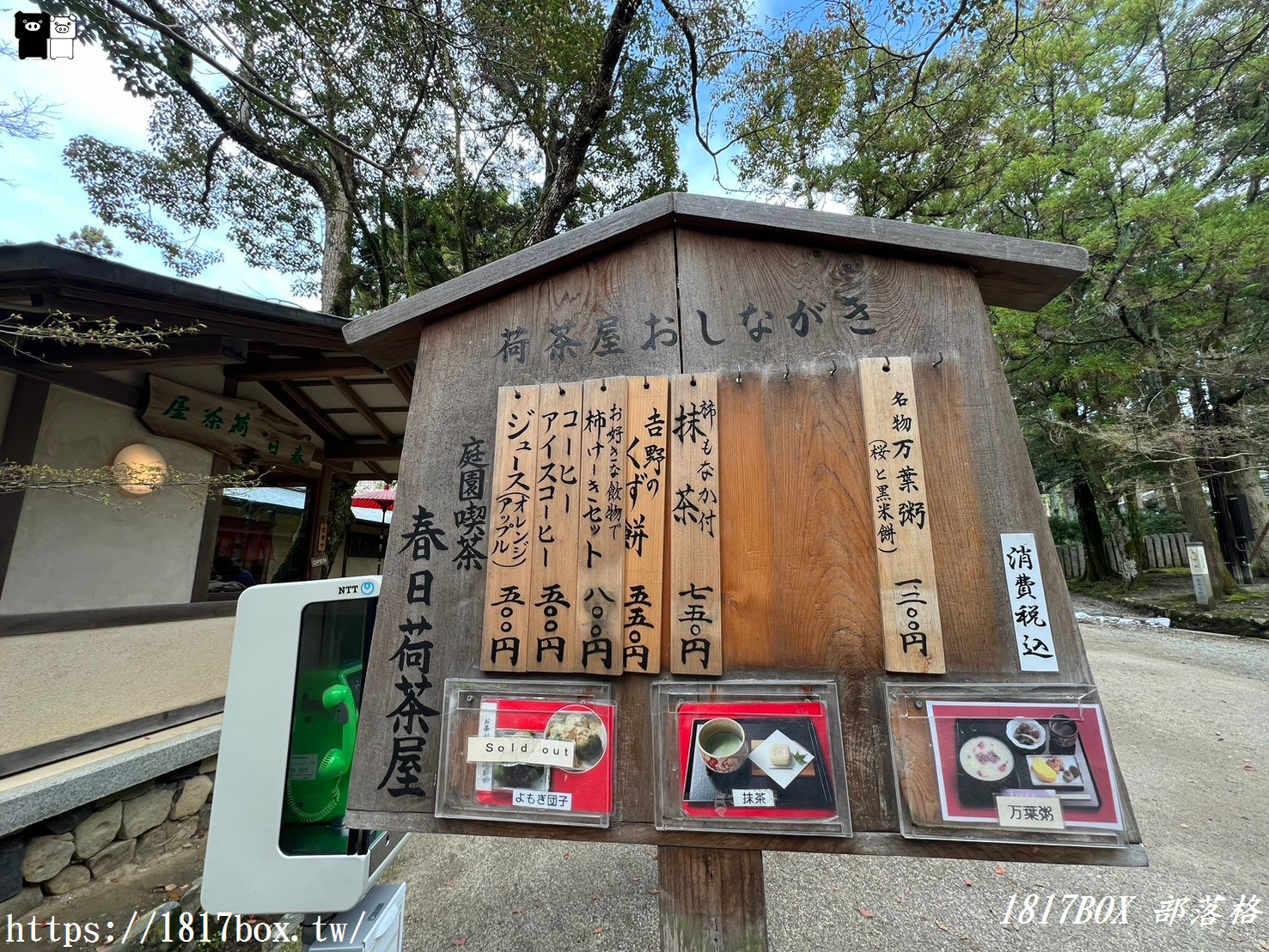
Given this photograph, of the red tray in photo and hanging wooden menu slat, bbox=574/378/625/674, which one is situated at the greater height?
hanging wooden menu slat, bbox=574/378/625/674

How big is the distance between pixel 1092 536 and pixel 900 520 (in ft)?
69.5

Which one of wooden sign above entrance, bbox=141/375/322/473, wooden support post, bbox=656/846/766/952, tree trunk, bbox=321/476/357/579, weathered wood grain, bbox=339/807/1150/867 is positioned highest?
wooden sign above entrance, bbox=141/375/322/473

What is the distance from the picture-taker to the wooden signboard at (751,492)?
4.45ft

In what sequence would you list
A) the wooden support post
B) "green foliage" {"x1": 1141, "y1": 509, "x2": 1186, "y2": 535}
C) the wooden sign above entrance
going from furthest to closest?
"green foliage" {"x1": 1141, "y1": 509, "x2": 1186, "y2": 535}, the wooden sign above entrance, the wooden support post

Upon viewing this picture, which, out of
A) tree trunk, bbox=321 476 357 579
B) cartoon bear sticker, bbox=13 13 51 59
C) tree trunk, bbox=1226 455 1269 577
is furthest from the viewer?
tree trunk, bbox=1226 455 1269 577

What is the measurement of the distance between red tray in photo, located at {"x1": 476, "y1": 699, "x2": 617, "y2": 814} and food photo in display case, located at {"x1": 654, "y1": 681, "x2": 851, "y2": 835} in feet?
0.48

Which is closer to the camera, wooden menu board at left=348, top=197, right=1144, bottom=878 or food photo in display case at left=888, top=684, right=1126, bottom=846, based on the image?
food photo in display case at left=888, top=684, right=1126, bottom=846

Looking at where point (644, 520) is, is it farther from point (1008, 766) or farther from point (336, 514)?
point (336, 514)

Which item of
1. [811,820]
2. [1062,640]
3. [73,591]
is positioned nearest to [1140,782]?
[1062,640]

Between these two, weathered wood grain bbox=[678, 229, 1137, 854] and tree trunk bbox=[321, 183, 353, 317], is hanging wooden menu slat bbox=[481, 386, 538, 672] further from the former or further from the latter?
tree trunk bbox=[321, 183, 353, 317]

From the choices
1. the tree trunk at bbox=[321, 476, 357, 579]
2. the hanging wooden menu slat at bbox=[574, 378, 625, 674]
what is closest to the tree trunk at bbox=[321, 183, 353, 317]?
the tree trunk at bbox=[321, 476, 357, 579]

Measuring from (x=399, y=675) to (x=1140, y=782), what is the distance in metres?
6.51

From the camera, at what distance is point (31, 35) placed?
397 cm

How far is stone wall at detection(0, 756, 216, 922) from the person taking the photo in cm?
272
